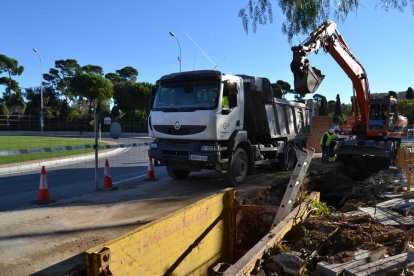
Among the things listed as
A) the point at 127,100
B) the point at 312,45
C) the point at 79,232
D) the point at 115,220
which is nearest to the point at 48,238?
the point at 79,232

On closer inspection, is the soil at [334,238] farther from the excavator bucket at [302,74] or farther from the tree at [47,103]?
the tree at [47,103]

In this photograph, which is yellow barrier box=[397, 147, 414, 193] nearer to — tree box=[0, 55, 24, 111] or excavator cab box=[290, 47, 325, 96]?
excavator cab box=[290, 47, 325, 96]

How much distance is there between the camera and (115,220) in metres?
6.72

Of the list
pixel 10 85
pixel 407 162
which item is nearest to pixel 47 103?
pixel 10 85

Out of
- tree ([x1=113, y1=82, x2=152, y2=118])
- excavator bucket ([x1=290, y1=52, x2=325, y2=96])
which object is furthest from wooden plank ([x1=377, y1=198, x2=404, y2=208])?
tree ([x1=113, y1=82, x2=152, y2=118])

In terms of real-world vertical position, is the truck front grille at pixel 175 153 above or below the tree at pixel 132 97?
below

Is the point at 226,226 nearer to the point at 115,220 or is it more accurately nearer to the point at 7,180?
the point at 115,220

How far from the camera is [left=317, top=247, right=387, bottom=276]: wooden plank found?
3797 millimetres

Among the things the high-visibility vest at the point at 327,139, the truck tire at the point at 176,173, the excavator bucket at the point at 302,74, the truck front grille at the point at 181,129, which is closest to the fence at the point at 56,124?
the high-visibility vest at the point at 327,139

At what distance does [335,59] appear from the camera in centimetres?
1289

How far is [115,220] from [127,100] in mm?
51298

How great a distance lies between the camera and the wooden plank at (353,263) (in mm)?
3797

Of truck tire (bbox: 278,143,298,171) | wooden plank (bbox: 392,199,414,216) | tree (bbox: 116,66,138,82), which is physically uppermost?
tree (bbox: 116,66,138,82)

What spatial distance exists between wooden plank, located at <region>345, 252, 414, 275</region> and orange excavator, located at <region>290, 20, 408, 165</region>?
7.19 metres
